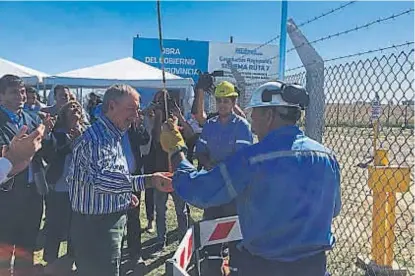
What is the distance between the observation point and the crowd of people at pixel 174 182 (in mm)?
2570

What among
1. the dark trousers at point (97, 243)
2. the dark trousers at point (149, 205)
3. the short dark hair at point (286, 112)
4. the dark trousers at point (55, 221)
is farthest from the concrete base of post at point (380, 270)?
the dark trousers at point (149, 205)

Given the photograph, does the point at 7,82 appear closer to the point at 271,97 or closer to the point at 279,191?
the point at 271,97

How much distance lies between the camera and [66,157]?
5387 millimetres

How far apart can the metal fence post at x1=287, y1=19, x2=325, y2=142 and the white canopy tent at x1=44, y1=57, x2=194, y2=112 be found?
726 cm

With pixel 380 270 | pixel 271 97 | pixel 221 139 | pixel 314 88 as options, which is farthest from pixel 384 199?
pixel 271 97

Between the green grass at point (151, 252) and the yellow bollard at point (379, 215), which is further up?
the yellow bollard at point (379, 215)

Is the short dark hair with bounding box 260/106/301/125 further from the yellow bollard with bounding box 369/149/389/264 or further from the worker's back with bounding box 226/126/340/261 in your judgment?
the yellow bollard with bounding box 369/149/389/264

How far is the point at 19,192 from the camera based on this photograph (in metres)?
4.82

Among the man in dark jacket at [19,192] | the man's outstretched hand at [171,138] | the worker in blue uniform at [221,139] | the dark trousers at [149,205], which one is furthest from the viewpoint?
the dark trousers at [149,205]

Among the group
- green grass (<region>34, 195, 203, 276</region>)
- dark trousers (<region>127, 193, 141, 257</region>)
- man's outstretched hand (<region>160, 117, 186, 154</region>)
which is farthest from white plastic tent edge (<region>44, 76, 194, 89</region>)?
man's outstretched hand (<region>160, 117, 186, 154</region>)

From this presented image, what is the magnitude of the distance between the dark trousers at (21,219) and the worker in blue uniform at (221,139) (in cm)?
163

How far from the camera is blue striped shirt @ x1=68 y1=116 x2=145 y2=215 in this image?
129 inches

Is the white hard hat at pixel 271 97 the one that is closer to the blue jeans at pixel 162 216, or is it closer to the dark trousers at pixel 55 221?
the dark trousers at pixel 55 221

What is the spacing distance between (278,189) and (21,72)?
Answer: 1077 centimetres
